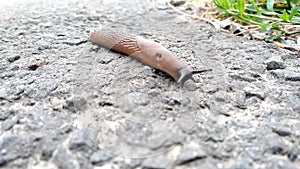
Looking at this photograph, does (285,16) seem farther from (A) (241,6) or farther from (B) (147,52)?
(B) (147,52)

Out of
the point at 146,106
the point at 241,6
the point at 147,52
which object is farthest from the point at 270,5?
the point at 146,106

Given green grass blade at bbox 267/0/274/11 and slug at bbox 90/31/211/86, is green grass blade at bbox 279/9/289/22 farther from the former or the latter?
slug at bbox 90/31/211/86

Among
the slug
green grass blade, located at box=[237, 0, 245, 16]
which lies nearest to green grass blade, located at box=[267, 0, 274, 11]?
green grass blade, located at box=[237, 0, 245, 16]

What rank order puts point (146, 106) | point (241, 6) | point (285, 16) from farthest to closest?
point (241, 6), point (285, 16), point (146, 106)

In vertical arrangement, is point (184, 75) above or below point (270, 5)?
below

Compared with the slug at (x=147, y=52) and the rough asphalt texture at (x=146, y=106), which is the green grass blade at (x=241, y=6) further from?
the slug at (x=147, y=52)

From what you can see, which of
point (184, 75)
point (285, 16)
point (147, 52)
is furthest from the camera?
point (285, 16)

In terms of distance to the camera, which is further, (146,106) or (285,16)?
(285,16)

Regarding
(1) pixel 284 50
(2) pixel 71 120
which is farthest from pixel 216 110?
(1) pixel 284 50
